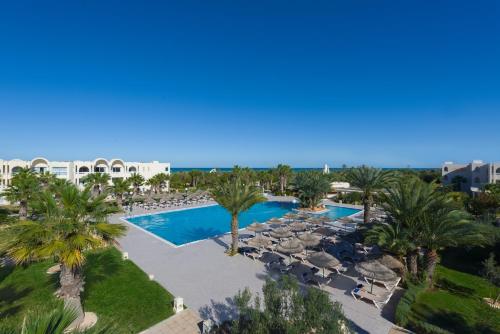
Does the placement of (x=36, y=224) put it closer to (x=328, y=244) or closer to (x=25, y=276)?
(x=25, y=276)

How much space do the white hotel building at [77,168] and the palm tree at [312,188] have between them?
98.3 ft

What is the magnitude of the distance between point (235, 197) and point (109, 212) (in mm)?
8061

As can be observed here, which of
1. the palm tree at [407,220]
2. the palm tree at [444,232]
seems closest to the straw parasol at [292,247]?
the palm tree at [407,220]

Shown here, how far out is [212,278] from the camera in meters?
12.2

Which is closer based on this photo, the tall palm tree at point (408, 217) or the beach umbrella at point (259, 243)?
the tall palm tree at point (408, 217)

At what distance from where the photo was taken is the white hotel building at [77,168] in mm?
38312

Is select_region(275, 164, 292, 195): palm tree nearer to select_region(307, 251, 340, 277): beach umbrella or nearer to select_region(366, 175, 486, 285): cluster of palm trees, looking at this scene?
select_region(366, 175, 486, 285): cluster of palm trees

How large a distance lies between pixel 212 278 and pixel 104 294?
4583 mm

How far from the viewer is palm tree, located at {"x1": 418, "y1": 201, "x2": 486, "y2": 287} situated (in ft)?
35.4

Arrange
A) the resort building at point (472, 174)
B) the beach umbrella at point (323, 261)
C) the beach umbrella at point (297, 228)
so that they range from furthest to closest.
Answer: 1. the resort building at point (472, 174)
2. the beach umbrella at point (297, 228)
3. the beach umbrella at point (323, 261)

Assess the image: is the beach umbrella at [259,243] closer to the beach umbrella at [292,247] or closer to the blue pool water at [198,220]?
the beach umbrella at [292,247]

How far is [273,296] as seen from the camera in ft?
21.6

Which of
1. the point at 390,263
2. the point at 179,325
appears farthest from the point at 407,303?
the point at 179,325

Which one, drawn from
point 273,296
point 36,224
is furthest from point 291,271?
point 36,224
